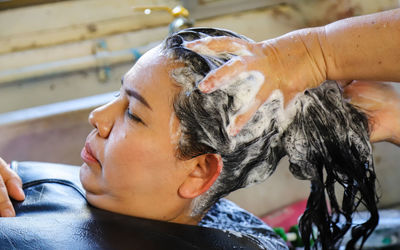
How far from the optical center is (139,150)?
1.10 meters

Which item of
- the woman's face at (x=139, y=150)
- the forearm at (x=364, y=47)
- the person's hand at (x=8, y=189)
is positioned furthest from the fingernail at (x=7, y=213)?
the forearm at (x=364, y=47)

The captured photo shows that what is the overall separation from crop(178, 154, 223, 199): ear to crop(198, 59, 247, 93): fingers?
0.21 metres

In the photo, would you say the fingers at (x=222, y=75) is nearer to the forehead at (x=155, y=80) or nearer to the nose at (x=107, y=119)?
the forehead at (x=155, y=80)

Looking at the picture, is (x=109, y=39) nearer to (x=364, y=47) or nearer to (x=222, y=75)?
(x=222, y=75)

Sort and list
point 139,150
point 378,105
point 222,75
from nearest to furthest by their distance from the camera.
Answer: point 222,75 < point 139,150 < point 378,105

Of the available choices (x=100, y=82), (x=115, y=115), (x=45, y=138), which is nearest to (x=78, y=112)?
(x=45, y=138)

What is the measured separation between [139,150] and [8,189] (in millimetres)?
→ 375

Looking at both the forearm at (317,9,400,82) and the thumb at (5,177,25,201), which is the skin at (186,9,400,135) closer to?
the forearm at (317,9,400,82)

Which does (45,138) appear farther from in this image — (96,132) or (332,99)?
(332,99)

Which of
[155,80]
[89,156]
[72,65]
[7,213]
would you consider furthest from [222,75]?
[72,65]

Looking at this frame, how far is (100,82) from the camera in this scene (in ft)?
7.56

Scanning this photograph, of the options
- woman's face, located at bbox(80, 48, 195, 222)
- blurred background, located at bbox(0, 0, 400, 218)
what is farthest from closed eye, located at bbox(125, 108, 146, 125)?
blurred background, located at bbox(0, 0, 400, 218)

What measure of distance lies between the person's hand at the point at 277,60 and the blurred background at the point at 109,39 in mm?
913

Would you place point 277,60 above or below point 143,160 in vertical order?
above
